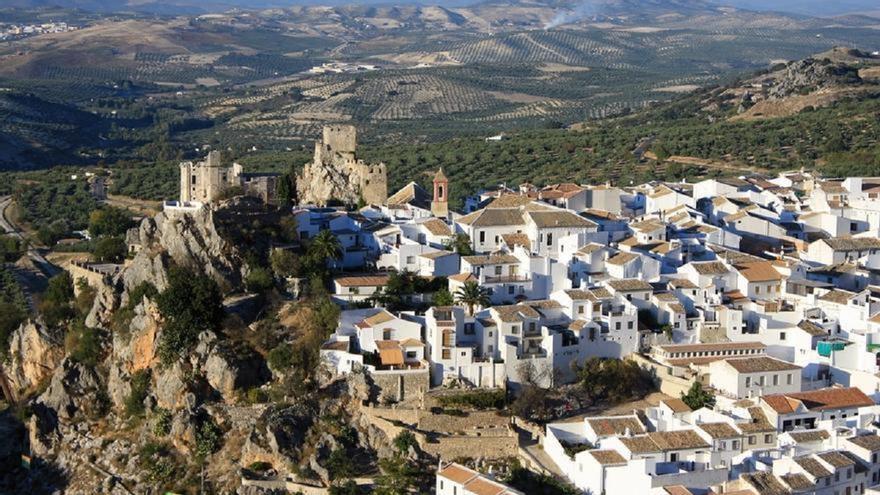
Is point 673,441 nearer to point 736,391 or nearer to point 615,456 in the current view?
point 615,456

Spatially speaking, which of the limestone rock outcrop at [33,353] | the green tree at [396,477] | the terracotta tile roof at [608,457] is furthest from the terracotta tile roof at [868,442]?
the limestone rock outcrop at [33,353]

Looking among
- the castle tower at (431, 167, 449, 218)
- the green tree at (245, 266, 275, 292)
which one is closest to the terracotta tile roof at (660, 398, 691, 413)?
the green tree at (245, 266, 275, 292)

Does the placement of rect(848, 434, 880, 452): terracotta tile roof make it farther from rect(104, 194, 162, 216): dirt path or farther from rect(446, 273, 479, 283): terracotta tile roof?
rect(104, 194, 162, 216): dirt path

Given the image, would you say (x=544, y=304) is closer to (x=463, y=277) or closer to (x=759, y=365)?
(x=463, y=277)

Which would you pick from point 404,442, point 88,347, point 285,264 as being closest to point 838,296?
point 404,442

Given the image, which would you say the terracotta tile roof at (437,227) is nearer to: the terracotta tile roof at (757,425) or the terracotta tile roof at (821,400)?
the terracotta tile roof at (821,400)

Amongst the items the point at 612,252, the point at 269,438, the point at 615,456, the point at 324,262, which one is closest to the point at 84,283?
the point at 324,262
